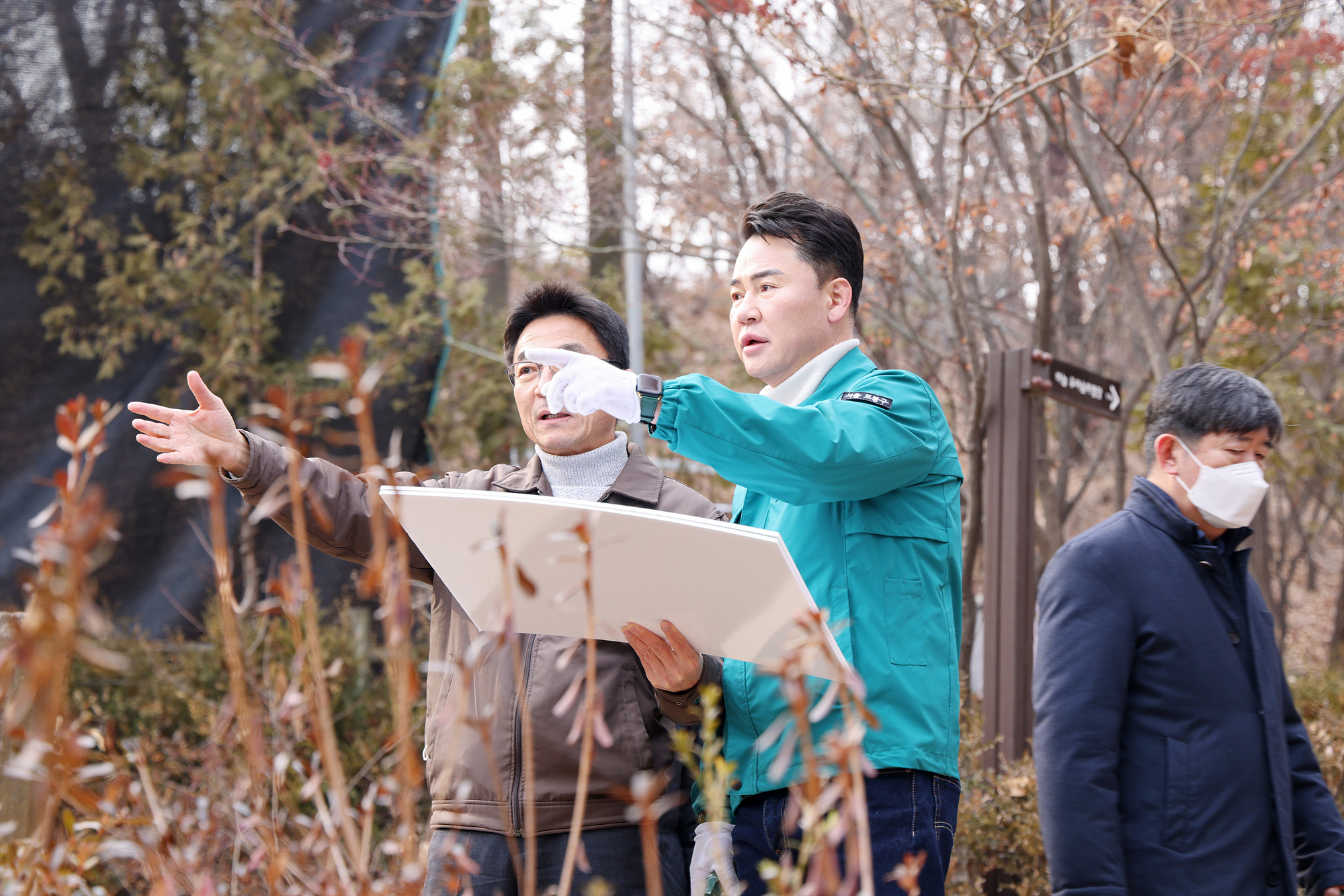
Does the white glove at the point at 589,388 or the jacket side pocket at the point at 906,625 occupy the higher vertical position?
the white glove at the point at 589,388

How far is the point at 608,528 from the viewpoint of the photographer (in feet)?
4.46

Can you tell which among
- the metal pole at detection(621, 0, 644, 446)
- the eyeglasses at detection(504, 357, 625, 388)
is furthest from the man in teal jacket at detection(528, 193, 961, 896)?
the metal pole at detection(621, 0, 644, 446)

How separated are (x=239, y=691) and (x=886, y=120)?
3933mm

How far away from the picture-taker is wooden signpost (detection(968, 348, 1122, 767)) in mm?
3684

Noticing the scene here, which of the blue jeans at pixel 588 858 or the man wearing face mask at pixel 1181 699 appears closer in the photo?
the man wearing face mask at pixel 1181 699

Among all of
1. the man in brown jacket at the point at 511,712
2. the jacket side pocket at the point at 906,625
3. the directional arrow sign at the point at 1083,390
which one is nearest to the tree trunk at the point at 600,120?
the directional arrow sign at the point at 1083,390

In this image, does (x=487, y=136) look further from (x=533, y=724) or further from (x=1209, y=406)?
(x=1209, y=406)

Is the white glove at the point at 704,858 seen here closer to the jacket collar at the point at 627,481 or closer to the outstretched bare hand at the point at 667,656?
the outstretched bare hand at the point at 667,656

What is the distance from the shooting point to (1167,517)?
201 centimetres

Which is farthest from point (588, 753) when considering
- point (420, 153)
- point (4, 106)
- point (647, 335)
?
point (647, 335)

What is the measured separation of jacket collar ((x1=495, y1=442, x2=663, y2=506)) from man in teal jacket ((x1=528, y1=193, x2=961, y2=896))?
1.32ft

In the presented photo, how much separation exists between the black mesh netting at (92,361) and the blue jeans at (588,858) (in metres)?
3.20

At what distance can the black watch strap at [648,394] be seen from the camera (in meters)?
1.55

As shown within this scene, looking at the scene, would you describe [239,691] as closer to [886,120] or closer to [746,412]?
[746,412]
